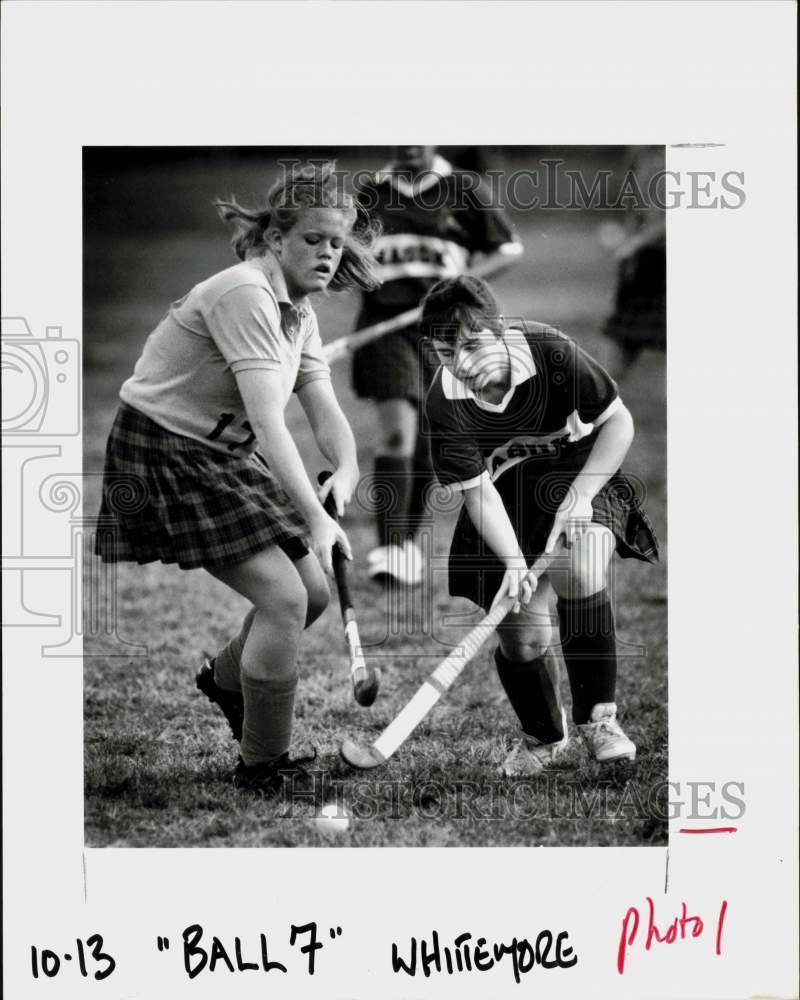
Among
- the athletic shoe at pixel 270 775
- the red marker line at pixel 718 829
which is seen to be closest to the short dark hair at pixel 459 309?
the athletic shoe at pixel 270 775

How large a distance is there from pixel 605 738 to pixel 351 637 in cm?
52

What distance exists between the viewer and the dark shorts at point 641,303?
282 cm

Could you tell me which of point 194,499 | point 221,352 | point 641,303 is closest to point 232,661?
point 194,499

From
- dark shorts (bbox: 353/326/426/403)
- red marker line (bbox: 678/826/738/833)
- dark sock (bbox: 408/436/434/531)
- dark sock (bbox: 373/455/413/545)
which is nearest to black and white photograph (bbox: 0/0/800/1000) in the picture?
red marker line (bbox: 678/826/738/833)

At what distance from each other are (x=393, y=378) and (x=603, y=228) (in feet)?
1.94

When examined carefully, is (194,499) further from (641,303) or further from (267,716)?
(641,303)

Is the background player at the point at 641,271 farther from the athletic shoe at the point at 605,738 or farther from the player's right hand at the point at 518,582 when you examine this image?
the athletic shoe at the point at 605,738

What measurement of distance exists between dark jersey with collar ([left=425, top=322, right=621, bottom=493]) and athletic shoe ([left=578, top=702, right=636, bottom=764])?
0.46 metres

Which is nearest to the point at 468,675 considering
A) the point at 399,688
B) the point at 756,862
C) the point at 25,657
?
the point at 399,688

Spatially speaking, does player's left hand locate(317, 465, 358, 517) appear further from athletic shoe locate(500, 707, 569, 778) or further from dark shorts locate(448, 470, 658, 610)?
athletic shoe locate(500, 707, 569, 778)

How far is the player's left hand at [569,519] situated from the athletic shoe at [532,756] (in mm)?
333

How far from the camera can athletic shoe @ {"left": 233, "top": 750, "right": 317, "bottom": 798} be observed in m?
2.65

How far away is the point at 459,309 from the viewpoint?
271 centimetres

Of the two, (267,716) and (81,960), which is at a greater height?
(267,716)
